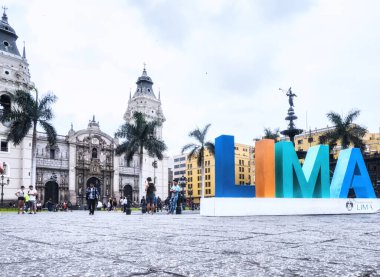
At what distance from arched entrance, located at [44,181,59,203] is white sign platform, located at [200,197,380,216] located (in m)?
39.6

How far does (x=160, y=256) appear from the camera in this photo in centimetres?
288

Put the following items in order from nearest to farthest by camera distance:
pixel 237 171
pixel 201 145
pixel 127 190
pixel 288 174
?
pixel 288 174 → pixel 201 145 → pixel 127 190 → pixel 237 171

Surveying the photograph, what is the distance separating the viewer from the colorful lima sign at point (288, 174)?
12133 millimetres

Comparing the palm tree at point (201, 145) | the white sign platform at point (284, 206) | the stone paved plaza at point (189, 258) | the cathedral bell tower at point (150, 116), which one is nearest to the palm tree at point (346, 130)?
the palm tree at point (201, 145)

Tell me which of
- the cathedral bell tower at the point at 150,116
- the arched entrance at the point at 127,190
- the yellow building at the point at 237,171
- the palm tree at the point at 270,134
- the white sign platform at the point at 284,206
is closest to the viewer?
the white sign platform at the point at 284,206

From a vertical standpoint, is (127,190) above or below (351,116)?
below

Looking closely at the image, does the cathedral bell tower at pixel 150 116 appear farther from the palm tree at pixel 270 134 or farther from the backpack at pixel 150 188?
the backpack at pixel 150 188

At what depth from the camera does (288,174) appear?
1338 centimetres

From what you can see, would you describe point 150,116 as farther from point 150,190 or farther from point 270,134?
point 150,190

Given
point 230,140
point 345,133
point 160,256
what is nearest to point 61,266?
point 160,256

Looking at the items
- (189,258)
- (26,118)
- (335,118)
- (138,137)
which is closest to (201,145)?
(138,137)

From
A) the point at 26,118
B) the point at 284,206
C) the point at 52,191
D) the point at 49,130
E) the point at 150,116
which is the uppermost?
the point at 150,116

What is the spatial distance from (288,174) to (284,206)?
1.18 metres

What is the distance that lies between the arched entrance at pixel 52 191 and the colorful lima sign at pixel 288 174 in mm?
40298
